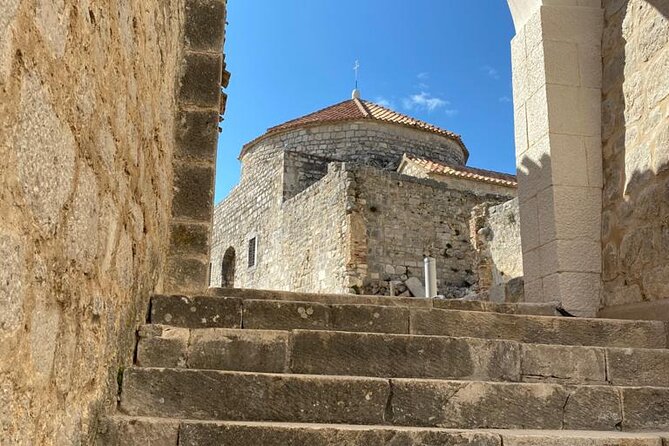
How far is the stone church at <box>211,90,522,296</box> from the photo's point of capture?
13.7 metres

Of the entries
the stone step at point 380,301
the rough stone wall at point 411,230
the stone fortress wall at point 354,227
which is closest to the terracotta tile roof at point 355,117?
the stone fortress wall at point 354,227

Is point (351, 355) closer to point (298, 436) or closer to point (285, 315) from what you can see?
point (285, 315)

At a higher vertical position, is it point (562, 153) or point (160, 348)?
point (562, 153)

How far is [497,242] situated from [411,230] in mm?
2200

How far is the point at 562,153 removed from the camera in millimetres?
4520

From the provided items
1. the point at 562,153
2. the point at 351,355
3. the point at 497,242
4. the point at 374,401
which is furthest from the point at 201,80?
the point at 497,242

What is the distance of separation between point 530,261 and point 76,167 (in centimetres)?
376

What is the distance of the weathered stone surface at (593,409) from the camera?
2602 millimetres

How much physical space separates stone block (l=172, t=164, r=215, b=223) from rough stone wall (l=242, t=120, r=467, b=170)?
1766 centimetres

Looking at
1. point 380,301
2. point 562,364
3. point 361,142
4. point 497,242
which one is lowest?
point 562,364

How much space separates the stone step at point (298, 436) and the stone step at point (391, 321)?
33.2 inches

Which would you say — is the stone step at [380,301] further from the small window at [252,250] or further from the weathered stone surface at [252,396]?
the small window at [252,250]

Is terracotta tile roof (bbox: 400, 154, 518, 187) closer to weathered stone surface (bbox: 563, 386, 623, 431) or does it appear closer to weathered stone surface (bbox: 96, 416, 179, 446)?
weathered stone surface (bbox: 563, 386, 623, 431)

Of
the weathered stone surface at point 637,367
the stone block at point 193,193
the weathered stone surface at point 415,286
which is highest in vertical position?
the weathered stone surface at point 415,286
